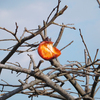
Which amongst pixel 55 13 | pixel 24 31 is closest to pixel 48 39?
pixel 24 31

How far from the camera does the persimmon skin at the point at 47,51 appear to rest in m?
2.61

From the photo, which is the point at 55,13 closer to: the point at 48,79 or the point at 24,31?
the point at 24,31

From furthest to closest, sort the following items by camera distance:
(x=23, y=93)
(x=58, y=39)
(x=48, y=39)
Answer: (x=58, y=39) → (x=23, y=93) → (x=48, y=39)

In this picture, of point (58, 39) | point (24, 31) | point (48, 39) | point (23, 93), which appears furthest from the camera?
point (58, 39)

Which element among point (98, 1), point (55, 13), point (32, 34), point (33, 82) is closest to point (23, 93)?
point (33, 82)

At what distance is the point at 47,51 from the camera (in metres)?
2.67

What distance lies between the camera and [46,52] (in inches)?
104

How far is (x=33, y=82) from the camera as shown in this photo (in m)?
2.43

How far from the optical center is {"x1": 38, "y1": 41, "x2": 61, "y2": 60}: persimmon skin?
261 cm

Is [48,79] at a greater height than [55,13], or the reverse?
[55,13]

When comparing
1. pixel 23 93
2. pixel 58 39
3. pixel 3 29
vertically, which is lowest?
pixel 23 93

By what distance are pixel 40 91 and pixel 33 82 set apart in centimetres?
78

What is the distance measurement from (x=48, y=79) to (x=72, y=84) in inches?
45.9

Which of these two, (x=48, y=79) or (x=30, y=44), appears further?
(x=30, y=44)
